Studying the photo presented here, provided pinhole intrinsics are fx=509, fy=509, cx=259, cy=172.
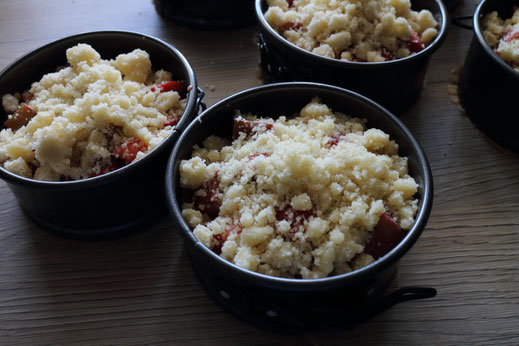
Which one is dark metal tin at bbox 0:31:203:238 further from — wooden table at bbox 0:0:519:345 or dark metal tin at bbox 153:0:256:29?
dark metal tin at bbox 153:0:256:29

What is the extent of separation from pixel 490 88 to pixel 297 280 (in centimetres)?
77

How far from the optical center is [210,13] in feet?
5.16

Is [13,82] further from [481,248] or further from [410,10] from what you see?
[481,248]

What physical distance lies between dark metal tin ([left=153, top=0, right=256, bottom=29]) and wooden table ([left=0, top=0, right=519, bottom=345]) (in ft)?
1.99

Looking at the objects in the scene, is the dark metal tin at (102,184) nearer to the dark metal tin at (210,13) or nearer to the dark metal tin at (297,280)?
the dark metal tin at (297,280)

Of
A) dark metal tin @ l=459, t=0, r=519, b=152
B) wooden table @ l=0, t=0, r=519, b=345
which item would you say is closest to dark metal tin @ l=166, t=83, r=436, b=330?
wooden table @ l=0, t=0, r=519, b=345

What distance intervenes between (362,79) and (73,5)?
1051 mm

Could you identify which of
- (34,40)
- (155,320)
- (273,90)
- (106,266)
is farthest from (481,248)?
(34,40)

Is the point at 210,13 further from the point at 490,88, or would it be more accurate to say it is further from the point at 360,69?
the point at 490,88

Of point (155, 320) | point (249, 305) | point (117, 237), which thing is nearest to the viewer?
point (249, 305)

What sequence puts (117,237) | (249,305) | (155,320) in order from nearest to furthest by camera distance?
1. (249,305)
2. (155,320)
3. (117,237)

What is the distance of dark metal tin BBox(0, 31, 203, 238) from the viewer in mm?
1001

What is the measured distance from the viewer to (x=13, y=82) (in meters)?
1.21

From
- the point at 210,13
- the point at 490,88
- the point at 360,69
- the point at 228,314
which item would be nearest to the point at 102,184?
the point at 228,314
